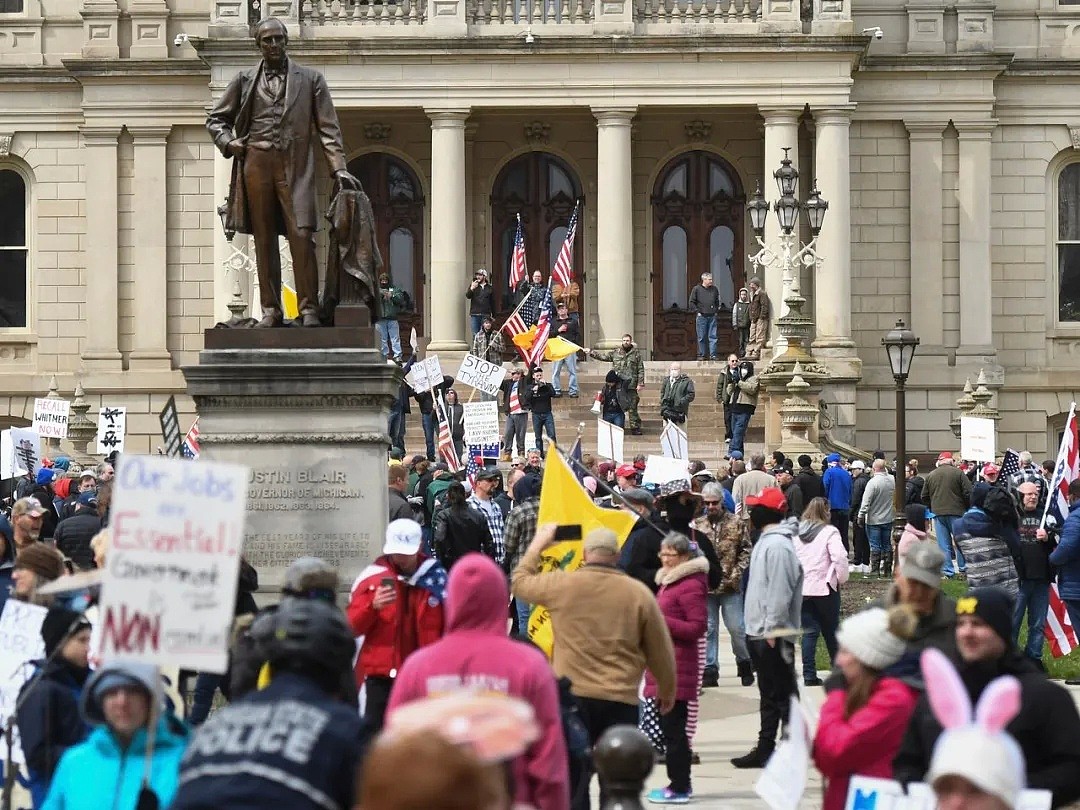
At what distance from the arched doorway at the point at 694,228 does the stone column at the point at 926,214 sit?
139 inches

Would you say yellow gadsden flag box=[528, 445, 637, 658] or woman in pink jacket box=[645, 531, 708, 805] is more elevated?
yellow gadsden flag box=[528, 445, 637, 658]

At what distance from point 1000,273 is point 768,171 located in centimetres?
596

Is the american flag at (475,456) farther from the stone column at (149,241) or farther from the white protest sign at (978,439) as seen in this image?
the stone column at (149,241)

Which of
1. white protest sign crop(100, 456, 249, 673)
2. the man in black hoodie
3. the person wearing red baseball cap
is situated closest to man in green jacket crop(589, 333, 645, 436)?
the person wearing red baseball cap

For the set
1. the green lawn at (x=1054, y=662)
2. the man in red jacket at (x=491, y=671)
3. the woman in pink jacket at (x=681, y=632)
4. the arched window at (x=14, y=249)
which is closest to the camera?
the man in red jacket at (x=491, y=671)

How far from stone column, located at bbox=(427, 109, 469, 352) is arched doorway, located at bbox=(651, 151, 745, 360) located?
4.84m

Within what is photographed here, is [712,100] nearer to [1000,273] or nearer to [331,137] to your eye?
[1000,273]

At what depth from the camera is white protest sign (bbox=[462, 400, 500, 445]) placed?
2761cm

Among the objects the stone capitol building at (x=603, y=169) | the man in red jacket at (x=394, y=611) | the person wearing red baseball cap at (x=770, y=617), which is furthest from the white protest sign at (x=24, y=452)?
the man in red jacket at (x=394, y=611)

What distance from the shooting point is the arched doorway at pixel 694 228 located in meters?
44.7

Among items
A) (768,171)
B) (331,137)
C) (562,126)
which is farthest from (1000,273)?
(331,137)

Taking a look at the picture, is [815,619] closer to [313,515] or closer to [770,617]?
[770,617]

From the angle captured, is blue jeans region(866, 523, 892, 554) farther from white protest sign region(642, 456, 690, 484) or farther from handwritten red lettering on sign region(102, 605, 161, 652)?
handwritten red lettering on sign region(102, 605, 161, 652)

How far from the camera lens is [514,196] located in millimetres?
44969
